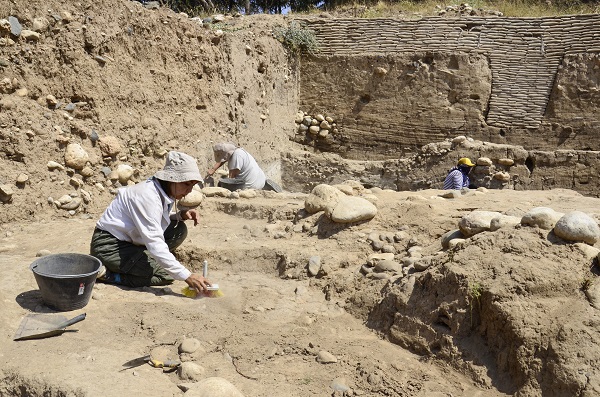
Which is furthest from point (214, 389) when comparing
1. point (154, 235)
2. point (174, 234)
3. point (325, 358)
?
point (174, 234)

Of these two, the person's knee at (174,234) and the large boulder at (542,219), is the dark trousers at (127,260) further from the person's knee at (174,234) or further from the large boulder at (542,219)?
the large boulder at (542,219)

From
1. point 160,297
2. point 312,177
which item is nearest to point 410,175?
point 312,177

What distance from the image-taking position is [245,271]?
455 cm

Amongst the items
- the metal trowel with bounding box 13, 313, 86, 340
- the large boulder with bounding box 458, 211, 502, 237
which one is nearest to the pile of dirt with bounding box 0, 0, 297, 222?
the metal trowel with bounding box 13, 313, 86, 340

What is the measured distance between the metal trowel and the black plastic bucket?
0.41 feet

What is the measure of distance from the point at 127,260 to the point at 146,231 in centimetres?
39

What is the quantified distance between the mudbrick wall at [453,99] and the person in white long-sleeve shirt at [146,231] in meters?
6.60

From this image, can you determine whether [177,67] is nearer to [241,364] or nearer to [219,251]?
[219,251]

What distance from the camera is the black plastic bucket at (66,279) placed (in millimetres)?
3428

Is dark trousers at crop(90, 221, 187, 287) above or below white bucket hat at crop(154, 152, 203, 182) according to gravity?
below

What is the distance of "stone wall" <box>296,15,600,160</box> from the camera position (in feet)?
33.1

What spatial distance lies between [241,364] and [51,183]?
3.59 meters

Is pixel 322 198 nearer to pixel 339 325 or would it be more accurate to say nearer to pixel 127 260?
pixel 339 325

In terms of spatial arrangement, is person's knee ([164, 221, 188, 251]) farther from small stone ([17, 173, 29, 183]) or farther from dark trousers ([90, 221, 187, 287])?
small stone ([17, 173, 29, 183])
